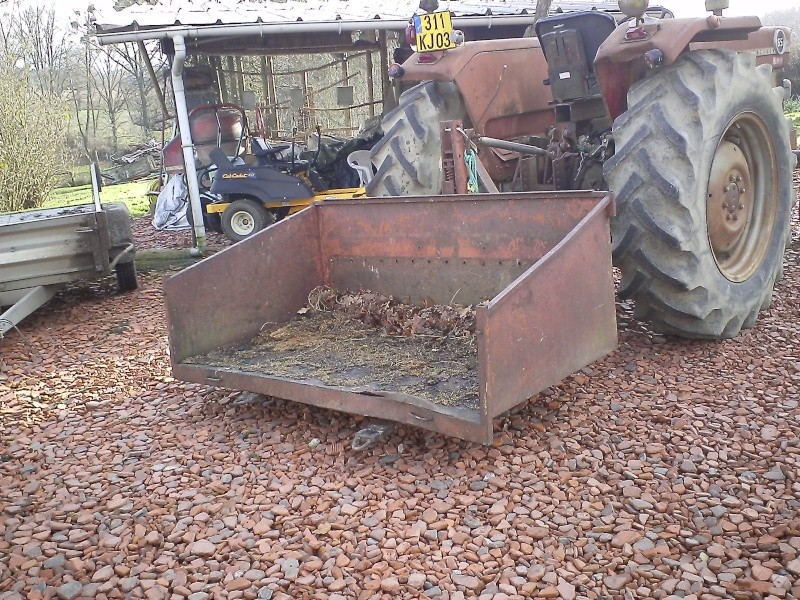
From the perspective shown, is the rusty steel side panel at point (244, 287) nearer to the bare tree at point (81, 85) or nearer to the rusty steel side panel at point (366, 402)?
the rusty steel side panel at point (366, 402)

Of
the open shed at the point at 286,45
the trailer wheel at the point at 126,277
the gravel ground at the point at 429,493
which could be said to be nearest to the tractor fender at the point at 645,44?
the gravel ground at the point at 429,493

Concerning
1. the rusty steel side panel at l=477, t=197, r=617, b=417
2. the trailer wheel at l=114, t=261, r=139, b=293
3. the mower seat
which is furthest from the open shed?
the rusty steel side panel at l=477, t=197, r=617, b=417

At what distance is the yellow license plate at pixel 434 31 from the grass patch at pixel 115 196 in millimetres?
7966

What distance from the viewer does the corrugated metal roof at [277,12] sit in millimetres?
7566

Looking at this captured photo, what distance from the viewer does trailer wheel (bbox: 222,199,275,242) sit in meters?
8.05

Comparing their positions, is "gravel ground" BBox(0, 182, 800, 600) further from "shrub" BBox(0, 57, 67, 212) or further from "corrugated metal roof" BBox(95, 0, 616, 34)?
"shrub" BBox(0, 57, 67, 212)

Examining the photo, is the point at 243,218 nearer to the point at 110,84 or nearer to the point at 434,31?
the point at 434,31

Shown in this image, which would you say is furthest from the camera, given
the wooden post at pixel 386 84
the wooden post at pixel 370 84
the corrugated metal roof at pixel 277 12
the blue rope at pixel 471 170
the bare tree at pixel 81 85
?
the bare tree at pixel 81 85

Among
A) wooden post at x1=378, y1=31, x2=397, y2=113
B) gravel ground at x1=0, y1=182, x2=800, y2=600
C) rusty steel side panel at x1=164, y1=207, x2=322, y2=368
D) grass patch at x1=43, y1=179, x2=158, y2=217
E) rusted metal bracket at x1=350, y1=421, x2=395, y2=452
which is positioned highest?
wooden post at x1=378, y1=31, x2=397, y2=113

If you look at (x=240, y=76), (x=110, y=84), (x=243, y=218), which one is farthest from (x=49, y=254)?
(x=110, y=84)

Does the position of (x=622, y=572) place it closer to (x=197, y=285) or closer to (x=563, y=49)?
(x=197, y=285)

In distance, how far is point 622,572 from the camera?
2055 millimetres

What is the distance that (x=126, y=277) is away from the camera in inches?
229

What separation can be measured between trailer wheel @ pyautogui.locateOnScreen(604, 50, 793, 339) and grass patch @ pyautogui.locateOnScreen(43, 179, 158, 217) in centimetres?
914
